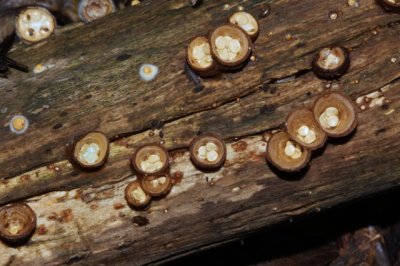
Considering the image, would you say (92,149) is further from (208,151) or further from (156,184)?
(208,151)

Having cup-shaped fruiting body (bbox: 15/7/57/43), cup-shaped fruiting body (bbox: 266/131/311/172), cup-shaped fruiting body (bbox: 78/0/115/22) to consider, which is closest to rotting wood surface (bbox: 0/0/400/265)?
cup-shaped fruiting body (bbox: 266/131/311/172)

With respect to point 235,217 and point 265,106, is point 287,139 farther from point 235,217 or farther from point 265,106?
point 235,217

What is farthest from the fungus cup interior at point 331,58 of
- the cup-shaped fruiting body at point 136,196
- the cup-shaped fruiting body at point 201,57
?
the cup-shaped fruiting body at point 136,196

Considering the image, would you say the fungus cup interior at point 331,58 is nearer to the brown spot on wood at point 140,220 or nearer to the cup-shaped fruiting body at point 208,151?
the cup-shaped fruiting body at point 208,151

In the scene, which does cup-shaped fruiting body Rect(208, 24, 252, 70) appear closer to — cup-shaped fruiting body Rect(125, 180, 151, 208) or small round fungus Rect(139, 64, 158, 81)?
small round fungus Rect(139, 64, 158, 81)

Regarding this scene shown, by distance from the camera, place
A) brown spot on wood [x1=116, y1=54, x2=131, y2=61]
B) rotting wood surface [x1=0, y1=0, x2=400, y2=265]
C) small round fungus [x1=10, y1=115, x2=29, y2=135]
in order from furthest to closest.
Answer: brown spot on wood [x1=116, y1=54, x2=131, y2=61] < small round fungus [x1=10, y1=115, x2=29, y2=135] < rotting wood surface [x1=0, y1=0, x2=400, y2=265]


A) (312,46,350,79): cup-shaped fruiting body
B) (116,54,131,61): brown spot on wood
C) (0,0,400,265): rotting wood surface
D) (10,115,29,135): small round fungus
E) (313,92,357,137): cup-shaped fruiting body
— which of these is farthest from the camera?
(116,54,131,61): brown spot on wood

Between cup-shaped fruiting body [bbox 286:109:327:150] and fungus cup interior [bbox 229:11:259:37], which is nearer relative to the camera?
cup-shaped fruiting body [bbox 286:109:327:150]

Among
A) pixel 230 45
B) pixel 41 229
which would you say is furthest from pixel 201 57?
pixel 41 229
